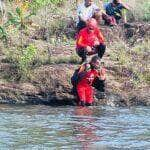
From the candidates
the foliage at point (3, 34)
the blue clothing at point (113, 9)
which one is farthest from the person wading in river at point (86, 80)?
the blue clothing at point (113, 9)

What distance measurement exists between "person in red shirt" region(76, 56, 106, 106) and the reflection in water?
0.77 feet

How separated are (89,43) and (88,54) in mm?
212

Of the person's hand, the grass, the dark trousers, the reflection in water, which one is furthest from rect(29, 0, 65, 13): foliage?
the reflection in water

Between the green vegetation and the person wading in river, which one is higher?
the green vegetation

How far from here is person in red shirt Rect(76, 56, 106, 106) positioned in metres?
10.9

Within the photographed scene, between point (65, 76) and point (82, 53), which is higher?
point (82, 53)

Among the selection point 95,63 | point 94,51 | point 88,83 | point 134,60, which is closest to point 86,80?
point 88,83

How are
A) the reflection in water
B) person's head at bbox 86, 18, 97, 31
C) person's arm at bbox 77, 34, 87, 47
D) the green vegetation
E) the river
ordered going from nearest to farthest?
the river
the reflection in water
person's arm at bbox 77, 34, 87, 47
person's head at bbox 86, 18, 97, 31
the green vegetation

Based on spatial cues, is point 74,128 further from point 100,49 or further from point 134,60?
point 134,60

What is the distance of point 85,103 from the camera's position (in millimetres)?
10992

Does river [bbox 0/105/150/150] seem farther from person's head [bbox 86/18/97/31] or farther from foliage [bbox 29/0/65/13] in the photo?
foliage [bbox 29/0/65/13]

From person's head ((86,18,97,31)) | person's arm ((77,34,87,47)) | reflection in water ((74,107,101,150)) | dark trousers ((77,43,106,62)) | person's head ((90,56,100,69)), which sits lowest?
reflection in water ((74,107,101,150))

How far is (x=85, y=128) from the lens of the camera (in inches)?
355

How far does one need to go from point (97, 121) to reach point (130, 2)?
689cm
